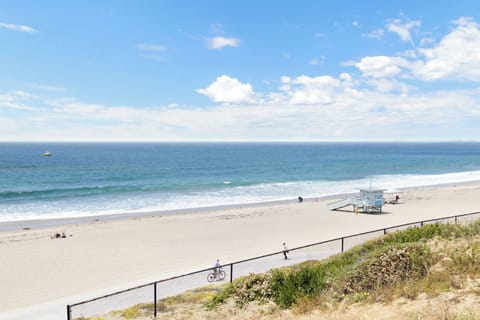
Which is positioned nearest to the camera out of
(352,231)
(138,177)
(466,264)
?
(466,264)

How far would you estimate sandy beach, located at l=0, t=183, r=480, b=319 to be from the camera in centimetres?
1706

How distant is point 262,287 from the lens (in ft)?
35.9

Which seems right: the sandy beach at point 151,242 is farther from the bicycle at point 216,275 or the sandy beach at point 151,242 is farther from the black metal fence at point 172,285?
the bicycle at point 216,275

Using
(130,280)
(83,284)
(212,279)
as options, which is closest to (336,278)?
(212,279)

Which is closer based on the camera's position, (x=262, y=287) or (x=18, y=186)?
(x=262, y=287)

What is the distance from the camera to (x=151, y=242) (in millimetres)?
24562

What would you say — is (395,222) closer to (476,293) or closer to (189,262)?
(189,262)

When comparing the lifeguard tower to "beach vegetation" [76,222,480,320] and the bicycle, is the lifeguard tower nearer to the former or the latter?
"beach vegetation" [76,222,480,320]

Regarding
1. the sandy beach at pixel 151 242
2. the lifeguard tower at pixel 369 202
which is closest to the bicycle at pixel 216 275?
the sandy beach at pixel 151 242

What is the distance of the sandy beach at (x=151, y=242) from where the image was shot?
17062 mm

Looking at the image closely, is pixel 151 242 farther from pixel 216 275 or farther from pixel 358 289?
pixel 358 289

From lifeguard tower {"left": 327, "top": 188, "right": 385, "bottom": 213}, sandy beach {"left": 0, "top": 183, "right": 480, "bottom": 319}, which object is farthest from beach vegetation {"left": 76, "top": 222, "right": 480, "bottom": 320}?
lifeguard tower {"left": 327, "top": 188, "right": 385, "bottom": 213}

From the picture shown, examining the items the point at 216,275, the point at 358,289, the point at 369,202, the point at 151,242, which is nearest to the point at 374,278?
the point at 358,289

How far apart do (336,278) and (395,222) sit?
21.8m
